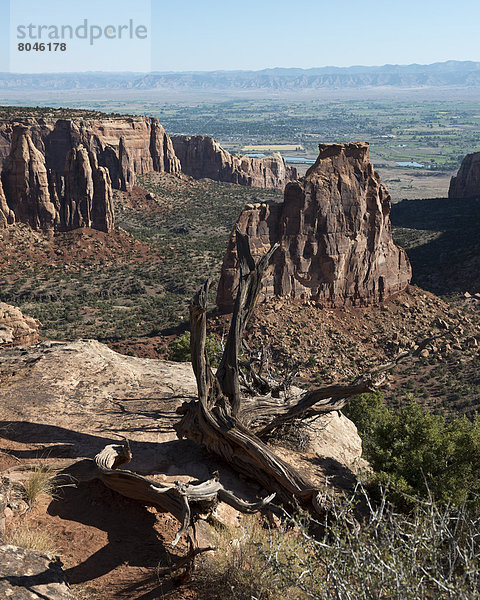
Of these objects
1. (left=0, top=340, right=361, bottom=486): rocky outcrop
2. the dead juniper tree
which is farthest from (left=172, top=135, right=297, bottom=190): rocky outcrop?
the dead juniper tree

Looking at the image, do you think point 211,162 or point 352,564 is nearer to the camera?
point 352,564

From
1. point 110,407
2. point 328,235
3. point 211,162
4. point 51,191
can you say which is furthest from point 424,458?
point 211,162

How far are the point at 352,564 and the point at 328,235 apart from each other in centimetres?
3604

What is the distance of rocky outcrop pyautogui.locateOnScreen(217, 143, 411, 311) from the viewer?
40375mm

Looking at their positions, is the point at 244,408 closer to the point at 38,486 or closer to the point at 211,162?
the point at 38,486

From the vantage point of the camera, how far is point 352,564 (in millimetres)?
7207

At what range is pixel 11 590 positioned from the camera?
739 cm

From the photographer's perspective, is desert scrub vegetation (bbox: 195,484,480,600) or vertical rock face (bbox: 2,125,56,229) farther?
vertical rock face (bbox: 2,125,56,229)

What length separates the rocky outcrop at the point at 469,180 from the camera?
338 feet

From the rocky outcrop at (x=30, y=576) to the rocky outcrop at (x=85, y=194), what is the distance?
64905 millimetres

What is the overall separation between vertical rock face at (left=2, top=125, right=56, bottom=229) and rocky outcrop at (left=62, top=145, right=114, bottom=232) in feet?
8.04

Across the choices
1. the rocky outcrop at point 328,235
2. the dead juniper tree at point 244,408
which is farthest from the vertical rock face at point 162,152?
the dead juniper tree at point 244,408

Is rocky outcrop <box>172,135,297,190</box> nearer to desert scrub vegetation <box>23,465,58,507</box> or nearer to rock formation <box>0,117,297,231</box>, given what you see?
rock formation <box>0,117,297,231</box>

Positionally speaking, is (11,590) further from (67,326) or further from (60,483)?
(67,326)
